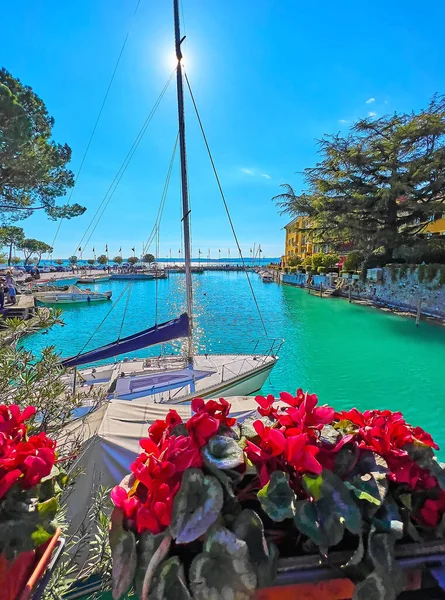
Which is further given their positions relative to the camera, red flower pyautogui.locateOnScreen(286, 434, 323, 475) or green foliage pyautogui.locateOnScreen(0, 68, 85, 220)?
green foliage pyautogui.locateOnScreen(0, 68, 85, 220)

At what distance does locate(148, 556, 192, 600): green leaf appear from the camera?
0.77 m

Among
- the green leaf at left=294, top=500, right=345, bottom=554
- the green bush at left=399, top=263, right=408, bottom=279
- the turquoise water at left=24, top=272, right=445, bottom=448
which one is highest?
the green bush at left=399, top=263, right=408, bottom=279

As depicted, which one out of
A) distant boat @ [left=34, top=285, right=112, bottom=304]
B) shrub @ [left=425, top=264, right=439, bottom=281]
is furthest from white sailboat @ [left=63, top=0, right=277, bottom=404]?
distant boat @ [left=34, top=285, right=112, bottom=304]

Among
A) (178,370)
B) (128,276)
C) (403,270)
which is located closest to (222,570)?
(178,370)

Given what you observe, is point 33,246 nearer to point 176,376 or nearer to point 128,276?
point 128,276

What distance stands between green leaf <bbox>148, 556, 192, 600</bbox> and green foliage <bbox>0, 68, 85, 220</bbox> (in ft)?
45.8

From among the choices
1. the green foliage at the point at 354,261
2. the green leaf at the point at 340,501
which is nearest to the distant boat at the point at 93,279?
the green foliage at the point at 354,261

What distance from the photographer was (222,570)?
79 cm

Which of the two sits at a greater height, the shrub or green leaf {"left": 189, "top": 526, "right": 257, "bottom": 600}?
the shrub

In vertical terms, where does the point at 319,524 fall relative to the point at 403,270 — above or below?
below

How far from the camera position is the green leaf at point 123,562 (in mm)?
822

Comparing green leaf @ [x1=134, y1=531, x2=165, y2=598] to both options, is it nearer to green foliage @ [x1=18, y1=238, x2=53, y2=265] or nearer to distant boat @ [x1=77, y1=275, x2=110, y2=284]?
distant boat @ [x1=77, y1=275, x2=110, y2=284]

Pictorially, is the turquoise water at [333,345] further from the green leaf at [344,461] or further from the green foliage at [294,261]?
the green foliage at [294,261]

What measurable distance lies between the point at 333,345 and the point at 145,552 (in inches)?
575
